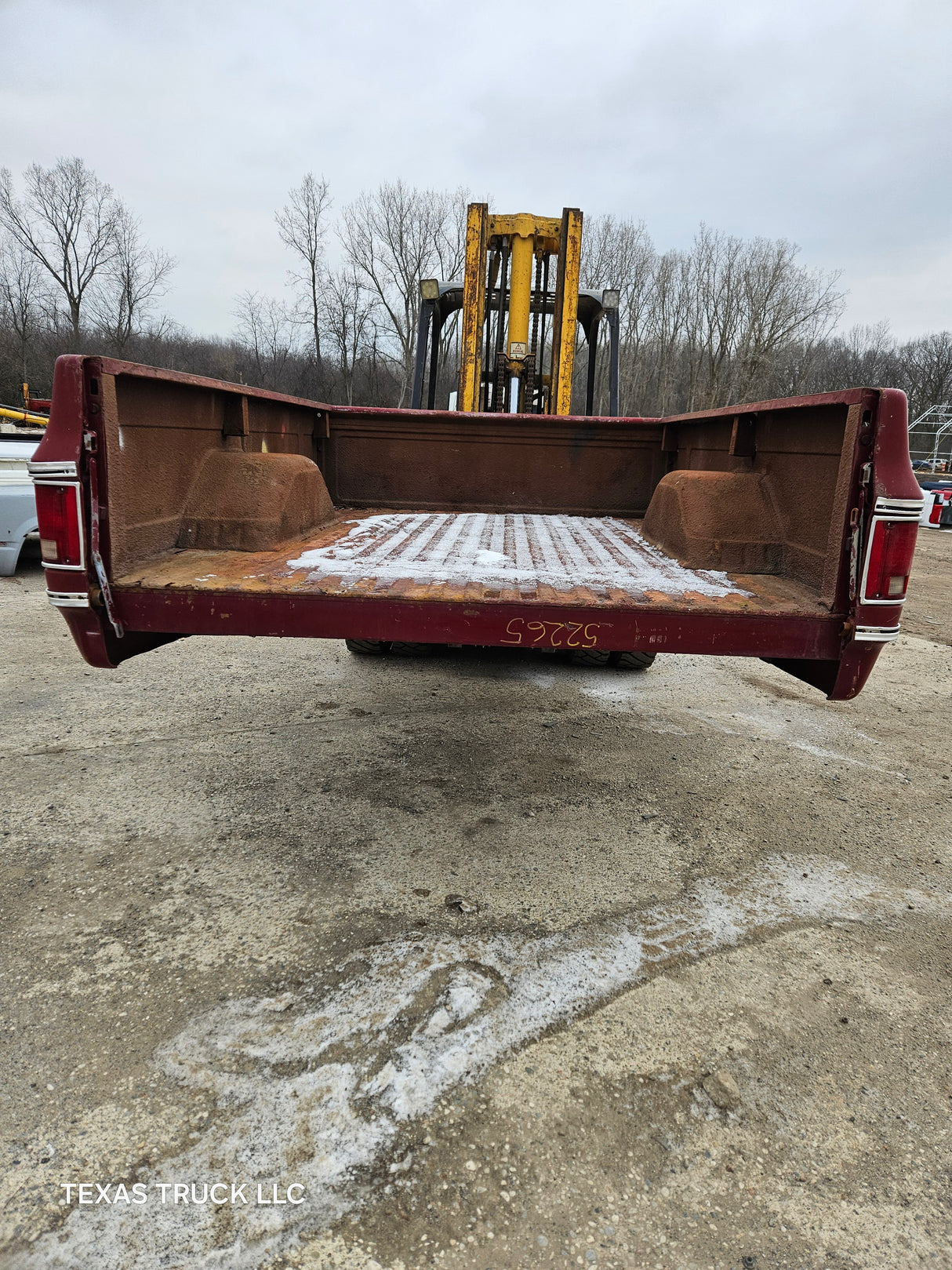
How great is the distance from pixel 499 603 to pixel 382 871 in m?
1.16

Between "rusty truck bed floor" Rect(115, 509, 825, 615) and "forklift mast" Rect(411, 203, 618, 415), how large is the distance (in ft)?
11.7

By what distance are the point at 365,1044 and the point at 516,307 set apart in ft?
21.3

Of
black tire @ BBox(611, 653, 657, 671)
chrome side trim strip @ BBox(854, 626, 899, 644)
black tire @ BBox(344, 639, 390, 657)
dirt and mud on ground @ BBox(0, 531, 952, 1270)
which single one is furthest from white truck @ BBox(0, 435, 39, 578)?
chrome side trim strip @ BBox(854, 626, 899, 644)

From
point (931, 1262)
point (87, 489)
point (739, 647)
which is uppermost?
point (87, 489)

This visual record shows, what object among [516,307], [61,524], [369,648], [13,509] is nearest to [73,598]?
[61,524]

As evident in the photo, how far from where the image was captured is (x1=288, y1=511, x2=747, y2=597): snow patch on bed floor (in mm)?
2762

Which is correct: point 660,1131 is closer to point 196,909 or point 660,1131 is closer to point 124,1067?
point 124,1067

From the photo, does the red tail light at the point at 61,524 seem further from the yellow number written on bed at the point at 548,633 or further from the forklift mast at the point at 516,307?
the forklift mast at the point at 516,307

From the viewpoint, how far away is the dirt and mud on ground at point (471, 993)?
1596mm

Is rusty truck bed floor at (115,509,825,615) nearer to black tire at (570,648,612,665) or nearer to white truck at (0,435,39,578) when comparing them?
black tire at (570,648,612,665)

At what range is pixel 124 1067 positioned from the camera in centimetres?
190

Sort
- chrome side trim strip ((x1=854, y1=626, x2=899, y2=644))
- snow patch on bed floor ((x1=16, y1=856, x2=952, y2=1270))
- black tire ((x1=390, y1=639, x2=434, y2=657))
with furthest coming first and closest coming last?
black tire ((x1=390, y1=639, x2=434, y2=657)) < chrome side trim strip ((x1=854, y1=626, x2=899, y2=644)) < snow patch on bed floor ((x1=16, y1=856, x2=952, y2=1270))

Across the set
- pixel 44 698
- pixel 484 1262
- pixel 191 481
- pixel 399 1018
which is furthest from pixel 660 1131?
pixel 44 698

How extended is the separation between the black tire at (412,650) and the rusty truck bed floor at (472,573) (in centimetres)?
123
